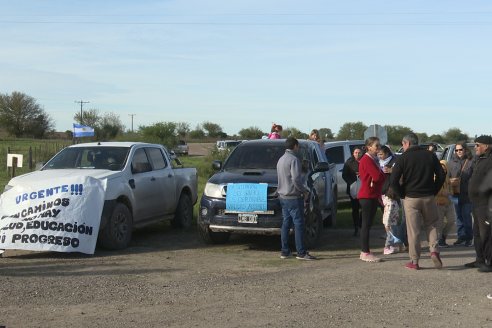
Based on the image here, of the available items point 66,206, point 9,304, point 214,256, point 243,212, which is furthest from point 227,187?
point 9,304

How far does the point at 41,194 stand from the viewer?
9.75 m

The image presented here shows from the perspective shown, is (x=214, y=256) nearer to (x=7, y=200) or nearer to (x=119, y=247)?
(x=119, y=247)

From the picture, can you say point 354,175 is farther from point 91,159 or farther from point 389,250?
point 91,159

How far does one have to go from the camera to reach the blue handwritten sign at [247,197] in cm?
1005

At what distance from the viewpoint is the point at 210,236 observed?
1086cm

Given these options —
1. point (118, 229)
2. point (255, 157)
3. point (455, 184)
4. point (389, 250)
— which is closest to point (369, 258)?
point (389, 250)

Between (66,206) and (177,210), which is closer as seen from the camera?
(66,206)

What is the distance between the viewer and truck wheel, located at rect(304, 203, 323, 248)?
10441mm

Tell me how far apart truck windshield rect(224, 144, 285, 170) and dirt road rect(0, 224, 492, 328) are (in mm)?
1562

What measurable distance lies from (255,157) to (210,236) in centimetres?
166

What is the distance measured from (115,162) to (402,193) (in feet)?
16.6

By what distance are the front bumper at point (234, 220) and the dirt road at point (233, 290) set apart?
403 mm

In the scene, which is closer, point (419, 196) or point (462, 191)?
point (419, 196)

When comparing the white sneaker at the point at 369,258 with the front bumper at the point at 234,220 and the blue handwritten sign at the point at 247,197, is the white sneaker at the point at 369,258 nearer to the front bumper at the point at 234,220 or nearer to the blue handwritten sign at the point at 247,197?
the front bumper at the point at 234,220
